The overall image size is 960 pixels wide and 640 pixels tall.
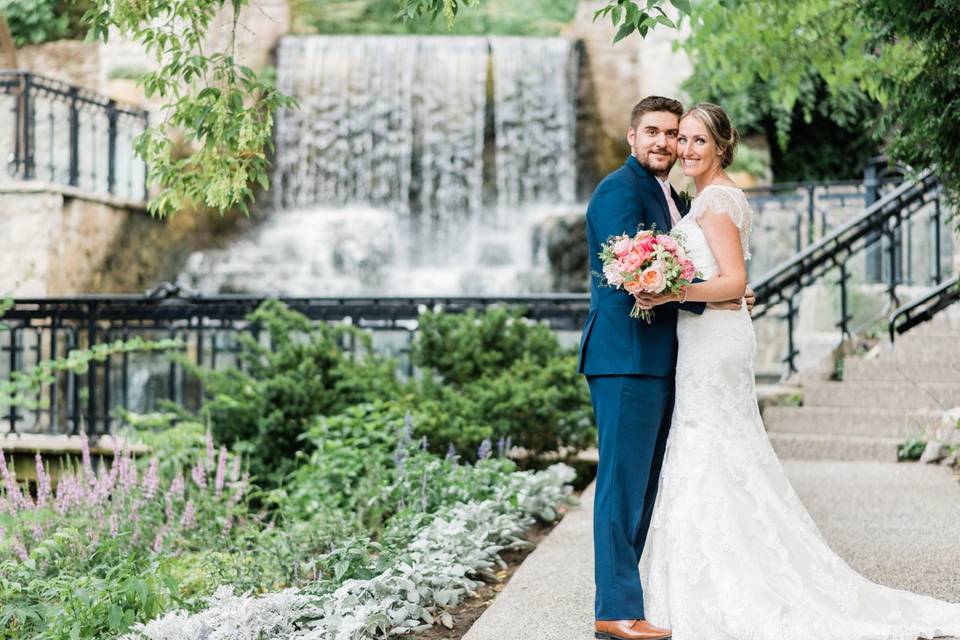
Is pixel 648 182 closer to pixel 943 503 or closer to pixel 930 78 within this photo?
pixel 930 78

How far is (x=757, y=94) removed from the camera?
18500 millimetres

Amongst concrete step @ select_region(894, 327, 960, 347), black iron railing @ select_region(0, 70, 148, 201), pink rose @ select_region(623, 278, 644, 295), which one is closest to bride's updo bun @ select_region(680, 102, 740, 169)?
pink rose @ select_region(623, 278, 644, 295)

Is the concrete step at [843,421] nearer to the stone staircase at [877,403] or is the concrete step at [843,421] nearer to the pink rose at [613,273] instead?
the stone staircase at [877,403]

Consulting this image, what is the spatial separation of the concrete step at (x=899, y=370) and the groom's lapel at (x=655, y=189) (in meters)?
6.36

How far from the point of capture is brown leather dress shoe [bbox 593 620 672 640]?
388 cm

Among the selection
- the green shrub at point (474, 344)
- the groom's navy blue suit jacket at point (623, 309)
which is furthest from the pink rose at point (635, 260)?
the green shrub at point (474, 344)

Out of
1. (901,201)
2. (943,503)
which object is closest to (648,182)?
(943,503)

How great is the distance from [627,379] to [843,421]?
5946mm

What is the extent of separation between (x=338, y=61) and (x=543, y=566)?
16.4 meters

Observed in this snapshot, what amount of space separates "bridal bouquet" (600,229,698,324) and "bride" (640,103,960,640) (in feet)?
0.75

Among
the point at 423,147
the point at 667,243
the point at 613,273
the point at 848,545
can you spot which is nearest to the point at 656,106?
the point at 667,243

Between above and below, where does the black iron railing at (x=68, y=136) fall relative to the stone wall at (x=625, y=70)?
below

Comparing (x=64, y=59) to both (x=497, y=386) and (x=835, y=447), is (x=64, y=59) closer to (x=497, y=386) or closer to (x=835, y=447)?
(x=497, y=386)

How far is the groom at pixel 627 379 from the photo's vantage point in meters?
3.92
